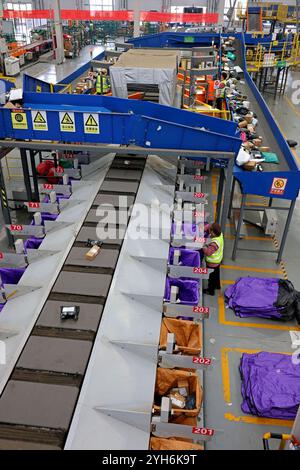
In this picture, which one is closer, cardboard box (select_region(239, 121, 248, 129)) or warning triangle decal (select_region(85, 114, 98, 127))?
warning triangle decal (select_region(85, 114, 98, 127))

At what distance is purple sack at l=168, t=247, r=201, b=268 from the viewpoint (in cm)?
628

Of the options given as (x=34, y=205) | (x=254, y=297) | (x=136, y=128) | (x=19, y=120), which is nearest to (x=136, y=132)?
(x=136, y=128)

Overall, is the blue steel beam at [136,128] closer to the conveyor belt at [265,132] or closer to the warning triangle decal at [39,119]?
the warning triangle decal at [39,119]

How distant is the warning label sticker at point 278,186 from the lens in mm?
7043

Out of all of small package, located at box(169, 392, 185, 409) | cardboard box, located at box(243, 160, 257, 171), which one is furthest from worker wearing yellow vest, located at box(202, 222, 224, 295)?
small package, located at box(169, 392, 185, 409)

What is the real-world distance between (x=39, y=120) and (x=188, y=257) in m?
3.60

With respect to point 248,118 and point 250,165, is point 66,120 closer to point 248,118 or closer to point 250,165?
point 250,165

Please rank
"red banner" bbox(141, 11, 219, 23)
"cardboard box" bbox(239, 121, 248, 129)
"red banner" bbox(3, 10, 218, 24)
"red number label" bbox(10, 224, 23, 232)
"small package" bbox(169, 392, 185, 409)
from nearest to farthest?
"small package" bbox(169, 392, 185, 409) → "red number label" bbox(10, 224, 23, 232) → "cardboard box" bbox(239, 121, 248, 129) → "red banner" bbox(3, 10, 218, 24) → "red banner" bbox(141, 11, 219, 23)

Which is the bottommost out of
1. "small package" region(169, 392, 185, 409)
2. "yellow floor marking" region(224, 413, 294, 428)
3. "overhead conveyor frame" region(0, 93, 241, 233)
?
"yellow floor marking" region(224, 413, 294, 428)

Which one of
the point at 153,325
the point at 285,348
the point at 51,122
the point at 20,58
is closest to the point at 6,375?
the point at 153,325

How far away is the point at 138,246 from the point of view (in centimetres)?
600

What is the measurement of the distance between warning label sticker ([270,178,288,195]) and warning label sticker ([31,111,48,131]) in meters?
4.18

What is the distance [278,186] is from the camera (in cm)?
712

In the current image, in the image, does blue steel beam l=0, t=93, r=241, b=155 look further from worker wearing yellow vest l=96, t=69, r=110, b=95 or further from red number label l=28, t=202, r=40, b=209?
worker wearing yellow vest l=96, t=69, r=110, b=95
